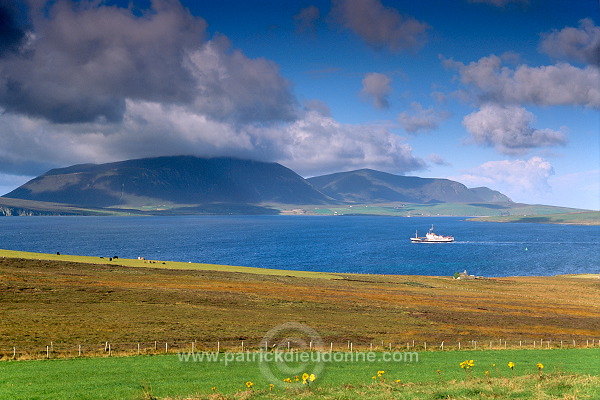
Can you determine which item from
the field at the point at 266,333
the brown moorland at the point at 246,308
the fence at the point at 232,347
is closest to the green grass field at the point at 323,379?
the field at the point at 266,333

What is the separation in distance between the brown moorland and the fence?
2.17 feet

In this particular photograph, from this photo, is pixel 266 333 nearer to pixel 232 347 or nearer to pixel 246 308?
pixel 232 347

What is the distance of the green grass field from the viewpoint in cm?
2223

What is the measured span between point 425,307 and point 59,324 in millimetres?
51755

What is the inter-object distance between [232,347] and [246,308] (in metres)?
24.3

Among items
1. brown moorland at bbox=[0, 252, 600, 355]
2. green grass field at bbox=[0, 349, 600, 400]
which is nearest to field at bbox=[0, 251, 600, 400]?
green grass field at bbox=[0, 349, 600, 400]

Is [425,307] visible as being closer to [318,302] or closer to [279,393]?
[318,302]

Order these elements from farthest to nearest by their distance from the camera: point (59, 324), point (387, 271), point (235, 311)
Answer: point (387, 271), point (235, 311), point (59, 324)

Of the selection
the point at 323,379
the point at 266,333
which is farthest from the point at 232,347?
the point at 323,379

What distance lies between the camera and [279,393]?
74.1 feet

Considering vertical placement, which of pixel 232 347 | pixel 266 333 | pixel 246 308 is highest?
pixel 232 347

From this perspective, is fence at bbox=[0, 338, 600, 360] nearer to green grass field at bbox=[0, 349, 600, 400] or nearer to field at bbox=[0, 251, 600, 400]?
field at bbox=[0, 251, 600, 400]

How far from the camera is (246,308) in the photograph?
65.8 meters

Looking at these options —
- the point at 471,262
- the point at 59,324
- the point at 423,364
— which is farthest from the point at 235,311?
the point at 471,262
